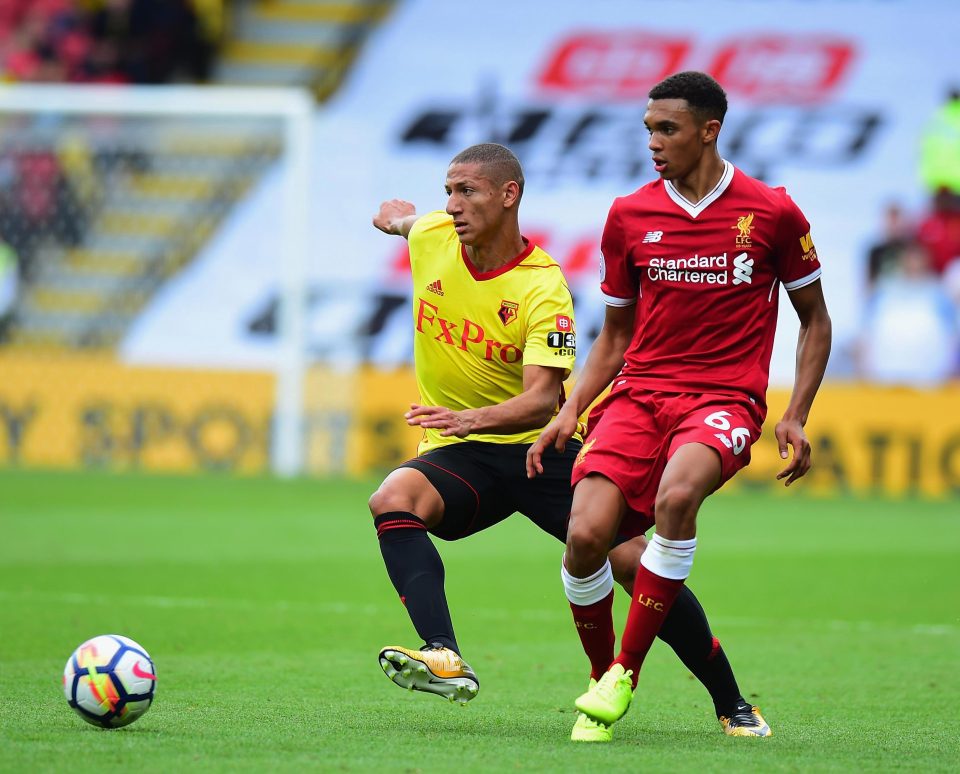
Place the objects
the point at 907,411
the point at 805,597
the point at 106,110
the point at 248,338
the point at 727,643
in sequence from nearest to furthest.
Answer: the point at 727,643, the point at 805,597, the point at 907,411, the point at 106,110, the point at 248,338

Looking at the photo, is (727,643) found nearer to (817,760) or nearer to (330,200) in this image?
(817,760)

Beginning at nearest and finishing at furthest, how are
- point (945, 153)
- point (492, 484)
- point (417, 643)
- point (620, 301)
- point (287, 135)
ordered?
point (620, 301)
point (492, 484)
point (417, 643)
point (287, 135)
point (945, 153)

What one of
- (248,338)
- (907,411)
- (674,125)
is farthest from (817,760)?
(248,338)

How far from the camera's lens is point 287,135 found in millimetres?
20375

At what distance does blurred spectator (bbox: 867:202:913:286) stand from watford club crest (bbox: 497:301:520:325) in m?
16.5

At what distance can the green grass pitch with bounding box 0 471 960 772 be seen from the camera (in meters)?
5.30

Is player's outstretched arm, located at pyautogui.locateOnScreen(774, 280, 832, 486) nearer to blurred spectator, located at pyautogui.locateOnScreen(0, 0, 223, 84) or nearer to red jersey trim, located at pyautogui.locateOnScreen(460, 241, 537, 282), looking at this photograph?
red jersey trim, located at pyautogui.locateOnScreen(460, 241, 537, 282)

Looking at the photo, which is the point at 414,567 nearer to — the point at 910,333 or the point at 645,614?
the point at 645,614

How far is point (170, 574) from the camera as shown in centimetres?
1094

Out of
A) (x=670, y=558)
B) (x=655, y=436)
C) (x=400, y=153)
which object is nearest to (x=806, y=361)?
(x=655, y=436)

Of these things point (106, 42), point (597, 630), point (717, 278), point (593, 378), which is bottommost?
point (597, 630)

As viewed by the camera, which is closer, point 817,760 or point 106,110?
point 817,760

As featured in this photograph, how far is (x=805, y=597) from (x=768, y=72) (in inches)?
687

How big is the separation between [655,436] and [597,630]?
77 cm
